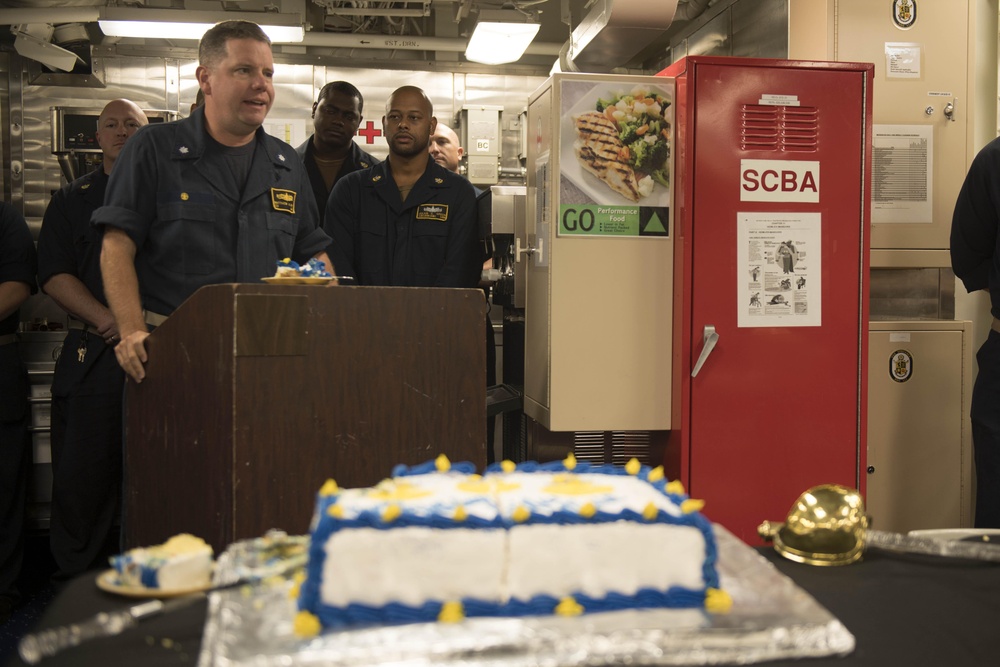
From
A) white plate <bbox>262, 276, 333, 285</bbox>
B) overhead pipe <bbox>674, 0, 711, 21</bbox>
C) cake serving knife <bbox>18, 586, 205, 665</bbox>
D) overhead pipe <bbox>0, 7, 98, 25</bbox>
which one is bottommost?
cake serving knife <bbox>18, 586, 205, 665</bbox>

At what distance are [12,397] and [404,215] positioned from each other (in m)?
1.69

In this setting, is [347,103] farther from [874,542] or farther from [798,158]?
[874,542]

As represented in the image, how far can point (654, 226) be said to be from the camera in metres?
3.16

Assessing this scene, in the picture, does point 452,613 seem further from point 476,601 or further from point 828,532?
point 828,532

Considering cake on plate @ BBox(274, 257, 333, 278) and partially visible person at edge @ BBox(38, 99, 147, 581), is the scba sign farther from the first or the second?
partially visible person at edge @ BBox(38, 99, 147, 581)

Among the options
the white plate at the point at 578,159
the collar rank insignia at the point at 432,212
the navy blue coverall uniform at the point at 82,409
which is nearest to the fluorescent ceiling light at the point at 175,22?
the navy blue coverall uniform at the point at 82,409

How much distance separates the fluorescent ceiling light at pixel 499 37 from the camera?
4887 millimetres

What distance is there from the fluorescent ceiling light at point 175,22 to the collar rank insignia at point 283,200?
240 centimetres

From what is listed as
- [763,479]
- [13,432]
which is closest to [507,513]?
[763,479]

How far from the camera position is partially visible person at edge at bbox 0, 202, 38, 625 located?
11.7ft

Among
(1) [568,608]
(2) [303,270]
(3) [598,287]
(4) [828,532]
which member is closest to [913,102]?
(3) [598,287]

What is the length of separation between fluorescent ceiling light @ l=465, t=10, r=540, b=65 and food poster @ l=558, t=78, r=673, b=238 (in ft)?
6.38

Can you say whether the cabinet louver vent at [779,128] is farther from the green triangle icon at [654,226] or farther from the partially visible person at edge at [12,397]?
the partially visible person at edge at [12,397]

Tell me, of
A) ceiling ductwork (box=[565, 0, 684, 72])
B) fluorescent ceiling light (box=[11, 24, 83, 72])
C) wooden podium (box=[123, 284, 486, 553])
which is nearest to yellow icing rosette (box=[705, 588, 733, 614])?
wooden podium (box=[123, 284, 486, 553])
